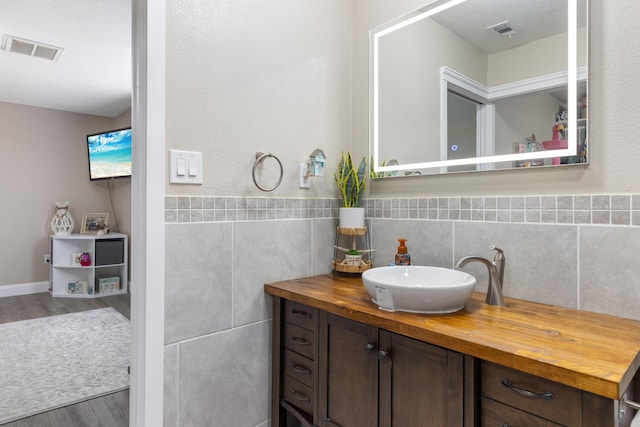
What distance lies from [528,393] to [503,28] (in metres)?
1.28

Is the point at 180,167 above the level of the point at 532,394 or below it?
above

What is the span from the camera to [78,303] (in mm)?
4379

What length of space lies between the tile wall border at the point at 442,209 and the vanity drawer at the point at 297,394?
0.68 metres

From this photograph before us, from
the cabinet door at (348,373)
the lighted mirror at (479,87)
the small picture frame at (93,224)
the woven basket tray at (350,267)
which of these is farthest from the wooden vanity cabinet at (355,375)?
the small picture frame at (93,224)

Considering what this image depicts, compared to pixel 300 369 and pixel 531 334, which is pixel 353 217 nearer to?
pixel 300 369

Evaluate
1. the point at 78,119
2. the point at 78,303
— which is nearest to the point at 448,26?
the point at 78,303

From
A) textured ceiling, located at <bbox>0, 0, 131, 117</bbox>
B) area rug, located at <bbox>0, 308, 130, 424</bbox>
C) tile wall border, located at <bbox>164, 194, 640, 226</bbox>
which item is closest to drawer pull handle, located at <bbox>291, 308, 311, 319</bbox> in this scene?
tile wall border, located at <bbox>164, 194, 640, 226</bbox>

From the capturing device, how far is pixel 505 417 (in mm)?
893

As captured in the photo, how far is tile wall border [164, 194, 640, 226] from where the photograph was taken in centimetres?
116

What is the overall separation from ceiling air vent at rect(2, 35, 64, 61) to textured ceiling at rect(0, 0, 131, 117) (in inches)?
2.5

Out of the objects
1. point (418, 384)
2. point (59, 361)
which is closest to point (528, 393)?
point (418, 384)

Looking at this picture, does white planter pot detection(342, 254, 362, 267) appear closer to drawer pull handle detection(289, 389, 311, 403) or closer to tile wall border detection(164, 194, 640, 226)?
tile wall border detection(164, 194, 640, 226)

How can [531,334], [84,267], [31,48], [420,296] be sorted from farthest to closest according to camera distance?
1. [84,267]
2. [31,48]
3. [420,296]
4. [531,334]

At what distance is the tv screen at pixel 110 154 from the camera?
4812mm
